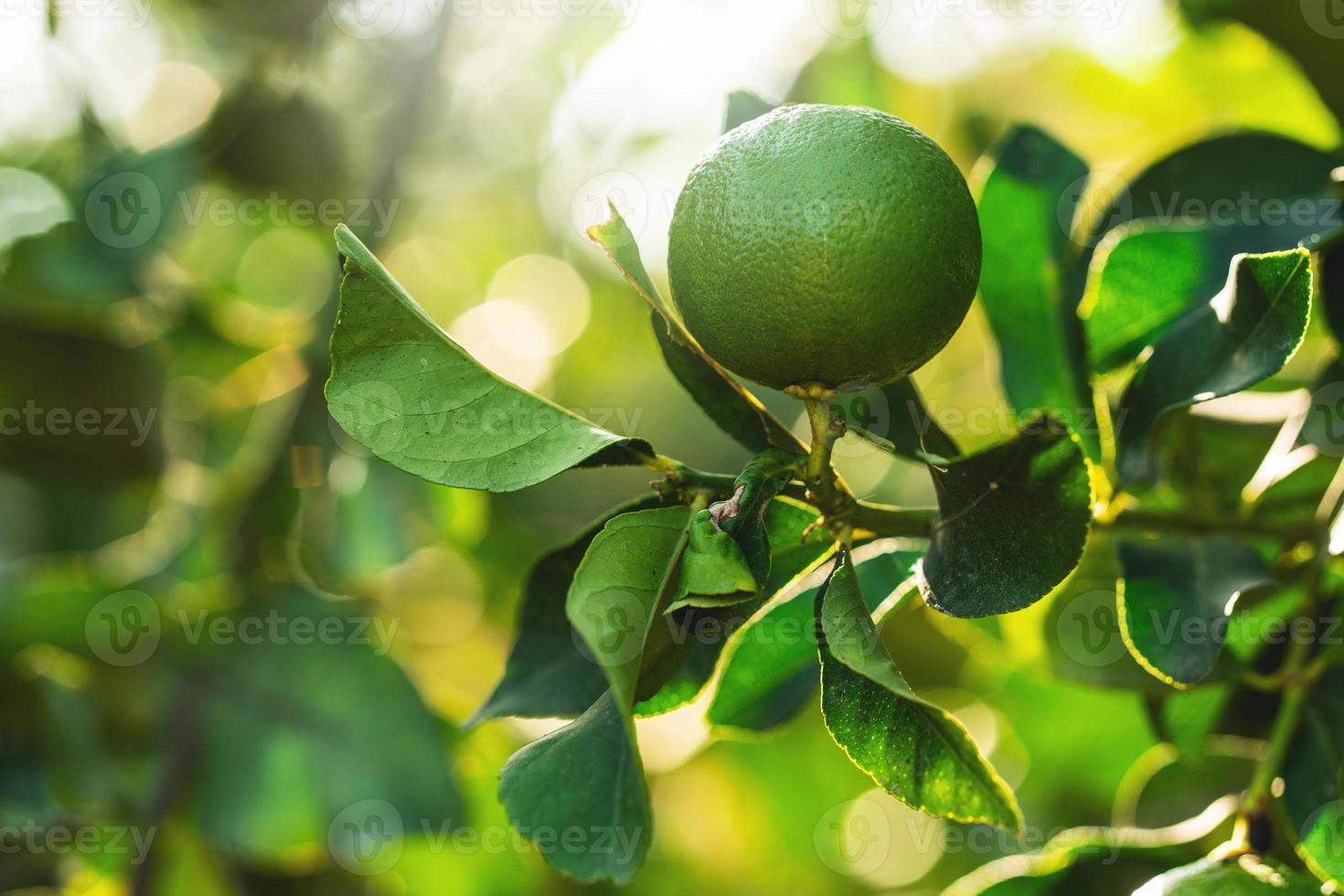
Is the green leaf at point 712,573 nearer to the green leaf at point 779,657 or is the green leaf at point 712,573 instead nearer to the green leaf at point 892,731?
the green leaf at point 892,731

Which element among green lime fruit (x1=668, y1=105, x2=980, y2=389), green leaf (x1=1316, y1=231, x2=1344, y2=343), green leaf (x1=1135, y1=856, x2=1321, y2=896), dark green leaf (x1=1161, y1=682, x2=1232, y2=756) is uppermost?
green lime fruit (x1=668, y1=105, x2=980, y2=389)

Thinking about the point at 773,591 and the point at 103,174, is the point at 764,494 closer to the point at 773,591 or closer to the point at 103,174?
the point at 773,591

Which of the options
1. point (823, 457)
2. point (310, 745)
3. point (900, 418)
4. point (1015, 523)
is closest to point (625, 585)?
point (823, 457)

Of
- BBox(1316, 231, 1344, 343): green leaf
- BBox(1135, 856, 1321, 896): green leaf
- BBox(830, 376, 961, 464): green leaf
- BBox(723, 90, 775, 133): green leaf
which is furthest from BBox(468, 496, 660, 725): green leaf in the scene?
BBox(1316, 231, 1344, 343): green leaf

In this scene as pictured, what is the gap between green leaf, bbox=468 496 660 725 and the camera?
3.15 feet

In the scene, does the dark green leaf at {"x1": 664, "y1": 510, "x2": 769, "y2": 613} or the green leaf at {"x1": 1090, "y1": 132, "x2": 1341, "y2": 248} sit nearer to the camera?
the dark green leaf at {"x1": 664, "y1": 510, "x2": 769, "y2": 613}

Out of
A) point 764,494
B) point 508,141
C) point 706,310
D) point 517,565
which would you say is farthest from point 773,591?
point 508,141

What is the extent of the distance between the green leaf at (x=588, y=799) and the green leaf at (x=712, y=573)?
3.3 inches

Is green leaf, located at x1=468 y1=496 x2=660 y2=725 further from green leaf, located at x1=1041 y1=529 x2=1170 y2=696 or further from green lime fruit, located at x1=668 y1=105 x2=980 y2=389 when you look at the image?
green leaf, located at x1=1041 y1=529 x2=1170 y2=696

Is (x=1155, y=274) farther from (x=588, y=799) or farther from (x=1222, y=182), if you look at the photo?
(x=588, y=799)

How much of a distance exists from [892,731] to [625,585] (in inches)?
7.9

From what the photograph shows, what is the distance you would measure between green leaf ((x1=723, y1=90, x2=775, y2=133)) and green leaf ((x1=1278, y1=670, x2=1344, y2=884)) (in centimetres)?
74

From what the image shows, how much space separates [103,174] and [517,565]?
1.02 m

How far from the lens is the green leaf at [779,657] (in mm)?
Answer: 1041
